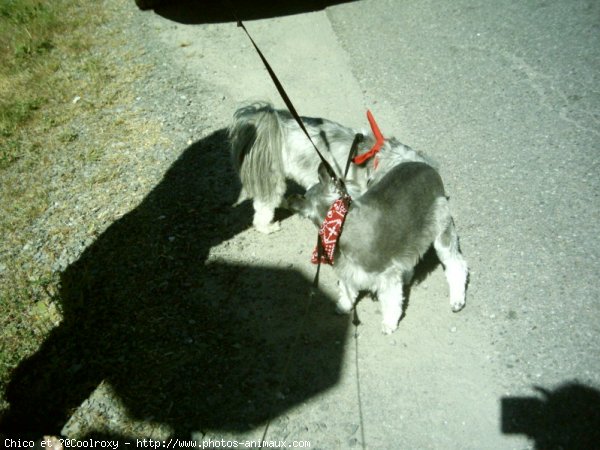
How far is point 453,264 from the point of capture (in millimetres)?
3381

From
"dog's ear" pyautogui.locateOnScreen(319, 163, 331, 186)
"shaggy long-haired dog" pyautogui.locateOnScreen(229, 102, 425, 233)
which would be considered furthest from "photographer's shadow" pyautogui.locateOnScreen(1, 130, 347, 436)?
→ "dog's ear" pyautogui.locateOnScreen(319, 163, 331, 186)

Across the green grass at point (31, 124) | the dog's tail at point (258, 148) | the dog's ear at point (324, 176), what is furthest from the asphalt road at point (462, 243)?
the green grass at point (31, 124)

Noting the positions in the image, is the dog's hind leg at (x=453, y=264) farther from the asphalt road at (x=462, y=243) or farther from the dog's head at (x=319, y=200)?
the dog's head at (x=319, y=200)

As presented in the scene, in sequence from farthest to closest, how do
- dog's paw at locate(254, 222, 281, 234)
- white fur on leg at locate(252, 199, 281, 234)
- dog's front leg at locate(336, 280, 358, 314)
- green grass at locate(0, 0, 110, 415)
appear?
dog's paw at locate(254, 222, 281, 234), white fur on leg at locate(252, 199, 281, 234), green grass at locate(0, 0, 110, 415), dog's front leg at locate(336, 280, 358, 314)

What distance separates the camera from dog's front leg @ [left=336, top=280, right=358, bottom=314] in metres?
3.39

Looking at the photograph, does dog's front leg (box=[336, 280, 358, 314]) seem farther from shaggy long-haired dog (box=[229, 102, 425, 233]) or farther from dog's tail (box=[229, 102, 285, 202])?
dog's tail (box=[229, 102, 285, 202])

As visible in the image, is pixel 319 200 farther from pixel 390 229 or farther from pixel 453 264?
pixel 453 264

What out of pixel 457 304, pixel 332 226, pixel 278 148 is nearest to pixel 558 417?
pixel 457 304

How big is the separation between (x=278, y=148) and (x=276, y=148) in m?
0.02

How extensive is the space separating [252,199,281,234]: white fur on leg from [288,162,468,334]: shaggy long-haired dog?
1.04 metres

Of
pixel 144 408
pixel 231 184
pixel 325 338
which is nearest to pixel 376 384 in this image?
pixel 325 338

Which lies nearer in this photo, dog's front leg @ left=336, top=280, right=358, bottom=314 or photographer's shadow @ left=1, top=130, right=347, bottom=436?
photographer's shadow @ left=1, top=130, right=347, bottom=436

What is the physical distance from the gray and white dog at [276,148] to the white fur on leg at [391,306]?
103 centimetres

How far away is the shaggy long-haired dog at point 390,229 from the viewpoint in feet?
9.71
